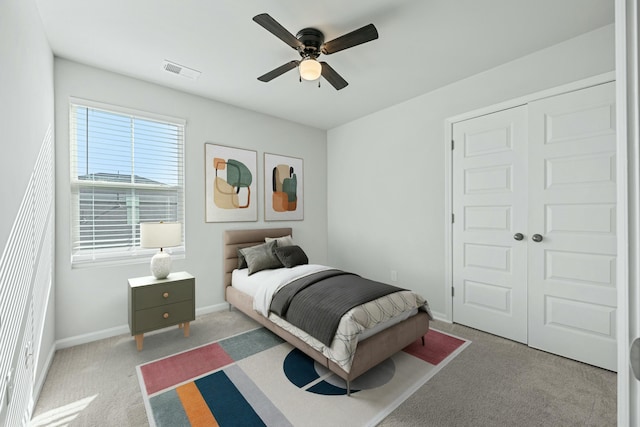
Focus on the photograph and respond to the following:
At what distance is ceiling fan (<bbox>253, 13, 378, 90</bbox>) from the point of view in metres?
1.90

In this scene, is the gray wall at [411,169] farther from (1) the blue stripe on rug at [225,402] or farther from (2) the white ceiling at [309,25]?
(1) the blue stripe on rug at [225,402]

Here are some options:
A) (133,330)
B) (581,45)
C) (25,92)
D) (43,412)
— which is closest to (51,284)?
(133,330)

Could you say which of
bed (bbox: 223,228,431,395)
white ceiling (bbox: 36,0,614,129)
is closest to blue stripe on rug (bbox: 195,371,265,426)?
bed (bbox: 223,228,431,395)

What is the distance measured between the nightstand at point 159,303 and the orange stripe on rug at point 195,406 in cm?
83

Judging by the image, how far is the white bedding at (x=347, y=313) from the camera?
77.0 inches

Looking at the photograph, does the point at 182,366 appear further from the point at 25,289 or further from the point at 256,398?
the point at 25,289

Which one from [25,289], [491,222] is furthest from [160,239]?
[491,222]

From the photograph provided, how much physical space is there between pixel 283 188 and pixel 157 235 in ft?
6.52

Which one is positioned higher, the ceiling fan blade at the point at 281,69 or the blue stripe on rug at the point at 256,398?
the ceiling fan blade at the point at 281,69

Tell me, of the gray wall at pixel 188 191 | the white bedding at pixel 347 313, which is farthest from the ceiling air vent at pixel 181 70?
the white bedding at pixel 347 313

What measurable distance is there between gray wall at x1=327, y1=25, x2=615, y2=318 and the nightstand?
245 cm

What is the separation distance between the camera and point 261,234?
155 inches

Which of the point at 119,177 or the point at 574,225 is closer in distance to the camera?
the point at 574,225

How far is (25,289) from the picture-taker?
1.70m
